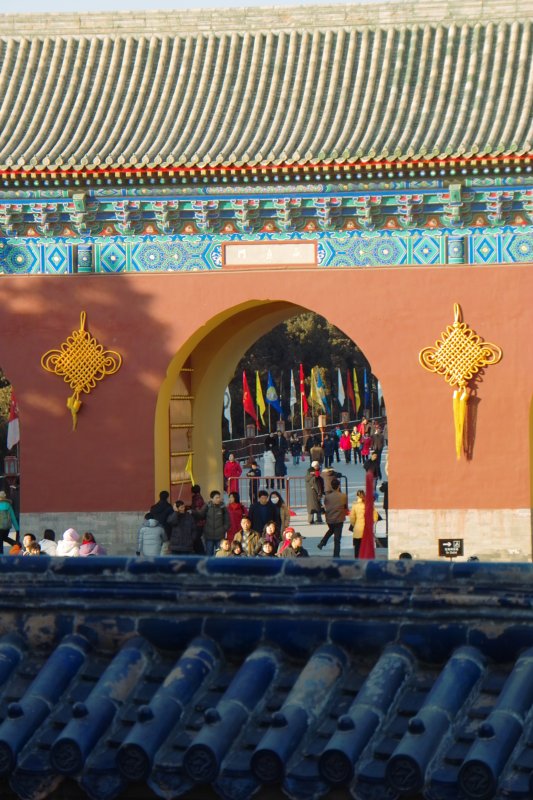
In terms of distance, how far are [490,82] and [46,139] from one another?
5.74 metres

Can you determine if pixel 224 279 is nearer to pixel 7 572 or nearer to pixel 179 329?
pixel 179 329

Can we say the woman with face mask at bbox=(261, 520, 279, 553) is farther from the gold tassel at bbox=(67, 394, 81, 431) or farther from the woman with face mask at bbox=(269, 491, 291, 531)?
the gold tassel at bbox=(67, 394, 81, 431)

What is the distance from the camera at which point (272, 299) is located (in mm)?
21125

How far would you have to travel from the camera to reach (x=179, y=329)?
69.7ft

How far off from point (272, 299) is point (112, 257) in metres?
2.09

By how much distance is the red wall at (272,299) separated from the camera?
20.6 metres

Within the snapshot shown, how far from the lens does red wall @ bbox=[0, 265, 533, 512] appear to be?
20.6 metres

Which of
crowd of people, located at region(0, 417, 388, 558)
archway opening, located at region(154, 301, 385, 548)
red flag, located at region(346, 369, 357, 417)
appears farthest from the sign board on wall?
red flag, located at region(346, 369, 357, 417)

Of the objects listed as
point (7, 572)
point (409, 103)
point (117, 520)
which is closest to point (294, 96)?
point (409, 103)

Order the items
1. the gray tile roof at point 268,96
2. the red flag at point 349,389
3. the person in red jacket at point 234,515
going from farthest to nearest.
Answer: the red flag at point 349,389, the gray tile roof at point 268,96, the person in red jacket at point 234,515

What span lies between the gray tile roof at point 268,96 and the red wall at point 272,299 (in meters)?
1.54

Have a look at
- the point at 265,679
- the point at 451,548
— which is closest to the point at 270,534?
the point at 451,548

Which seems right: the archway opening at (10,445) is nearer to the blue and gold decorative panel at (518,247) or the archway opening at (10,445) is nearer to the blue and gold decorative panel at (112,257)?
the blue and gold decorative panel at (112,257)

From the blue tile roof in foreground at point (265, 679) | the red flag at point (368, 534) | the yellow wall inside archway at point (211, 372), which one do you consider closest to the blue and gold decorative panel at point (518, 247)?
the yellow wall inside archway at point (211, 372)
